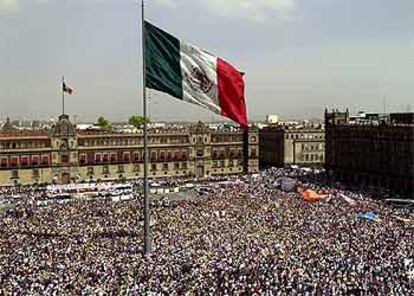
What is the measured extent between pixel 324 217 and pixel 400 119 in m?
43.5

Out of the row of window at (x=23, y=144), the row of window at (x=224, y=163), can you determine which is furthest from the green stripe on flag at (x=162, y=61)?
the row of window at (x=224, y=163)

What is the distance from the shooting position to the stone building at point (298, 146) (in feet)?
416

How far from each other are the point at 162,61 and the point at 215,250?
10772 mm

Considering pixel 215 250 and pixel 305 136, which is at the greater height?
pixel 305 136

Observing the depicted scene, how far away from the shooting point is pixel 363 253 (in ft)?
A: 120

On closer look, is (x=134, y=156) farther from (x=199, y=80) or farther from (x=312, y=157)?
(x=199, y=80)

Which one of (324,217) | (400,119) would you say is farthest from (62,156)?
(324,217)

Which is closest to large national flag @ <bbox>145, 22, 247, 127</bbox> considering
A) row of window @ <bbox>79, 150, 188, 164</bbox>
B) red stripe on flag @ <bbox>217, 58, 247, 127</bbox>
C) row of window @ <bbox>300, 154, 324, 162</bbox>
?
red stripe on flag @ <bbox>217, 58, 247, 127</bbox>

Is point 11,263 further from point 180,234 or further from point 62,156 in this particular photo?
point 62,156

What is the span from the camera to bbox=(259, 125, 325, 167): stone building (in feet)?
416

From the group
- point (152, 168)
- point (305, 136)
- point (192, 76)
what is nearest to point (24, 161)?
point (152, 168)

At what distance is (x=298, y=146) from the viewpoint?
12725 cm

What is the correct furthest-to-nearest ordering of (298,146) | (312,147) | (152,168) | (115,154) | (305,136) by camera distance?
(312,147) → (305,136) → (298,146) → (152,168) → (115,154)

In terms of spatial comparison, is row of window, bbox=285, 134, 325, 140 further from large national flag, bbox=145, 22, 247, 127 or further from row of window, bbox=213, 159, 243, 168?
large national flag, bbox=145, 22, 247, 127
